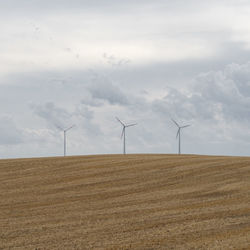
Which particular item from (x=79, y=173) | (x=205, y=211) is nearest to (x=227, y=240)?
(x=205, y=211)

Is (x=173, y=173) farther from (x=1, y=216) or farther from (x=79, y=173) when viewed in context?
(x=1, y=216)

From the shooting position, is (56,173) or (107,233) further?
(56,173)

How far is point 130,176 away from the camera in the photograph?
165ft

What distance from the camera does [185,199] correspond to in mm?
37156

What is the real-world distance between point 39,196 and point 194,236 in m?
22.8

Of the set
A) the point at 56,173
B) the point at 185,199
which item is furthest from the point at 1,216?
the point at 56,173

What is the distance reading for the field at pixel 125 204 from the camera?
2414 cm

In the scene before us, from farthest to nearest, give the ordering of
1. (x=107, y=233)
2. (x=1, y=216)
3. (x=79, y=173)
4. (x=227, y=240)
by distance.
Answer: (x=79, y=173) < (x=1, y=216) < (x=107, y=233) < (x=227, y=240)

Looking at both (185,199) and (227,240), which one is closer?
(227,240)

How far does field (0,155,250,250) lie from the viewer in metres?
24.1

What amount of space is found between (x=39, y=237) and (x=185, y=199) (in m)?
13.3

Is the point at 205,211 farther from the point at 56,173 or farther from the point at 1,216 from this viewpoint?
the point at 56,173

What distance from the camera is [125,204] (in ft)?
121

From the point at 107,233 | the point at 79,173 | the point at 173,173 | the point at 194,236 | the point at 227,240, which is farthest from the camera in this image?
the point at 79,173
